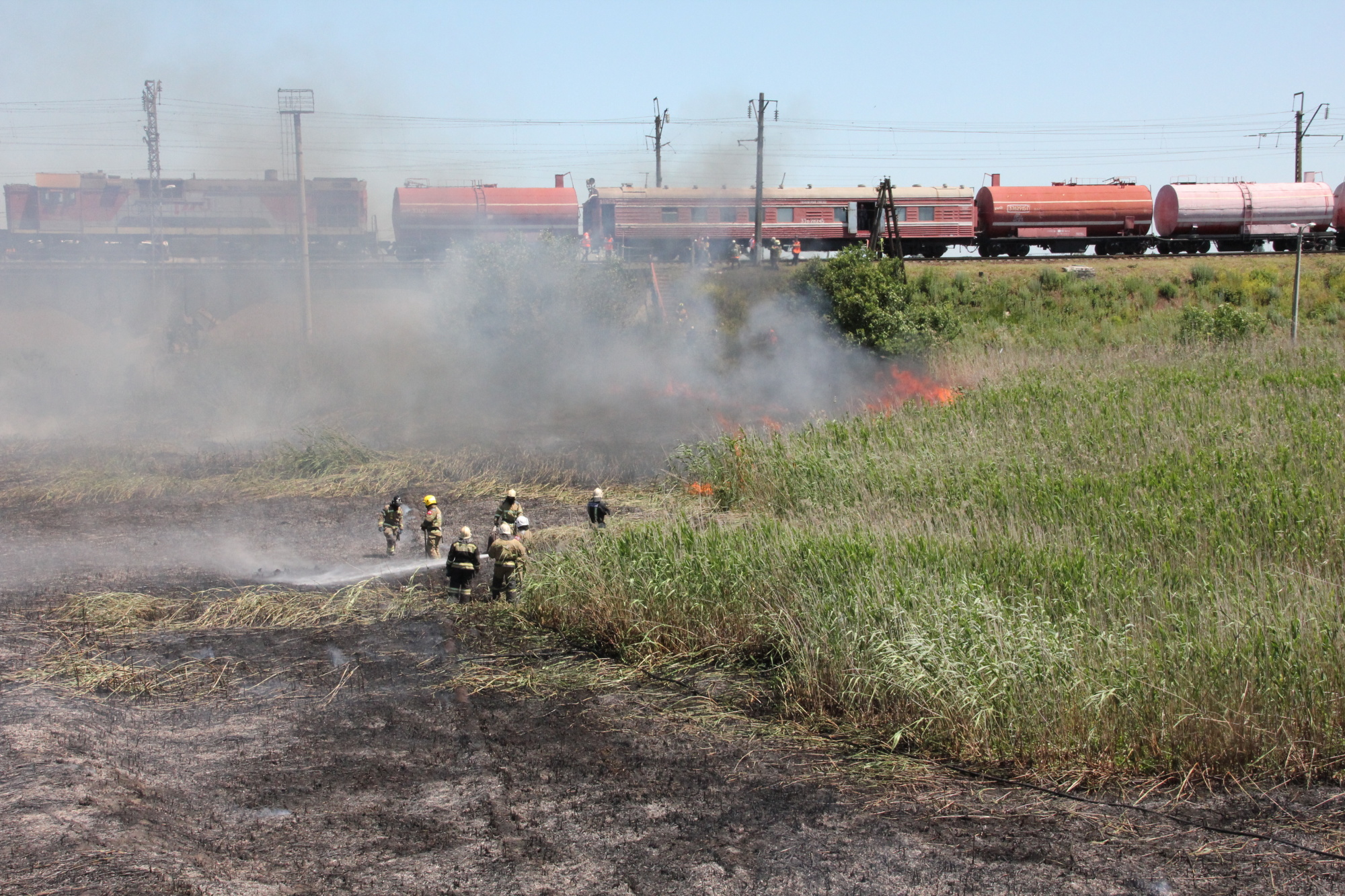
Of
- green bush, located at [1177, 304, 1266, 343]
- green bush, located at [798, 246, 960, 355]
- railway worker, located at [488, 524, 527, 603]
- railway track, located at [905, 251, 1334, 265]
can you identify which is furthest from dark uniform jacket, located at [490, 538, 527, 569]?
railway track, located at [905, 251, 1334, 265]

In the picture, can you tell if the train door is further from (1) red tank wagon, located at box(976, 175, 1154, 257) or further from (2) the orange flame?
(2) the orange flame

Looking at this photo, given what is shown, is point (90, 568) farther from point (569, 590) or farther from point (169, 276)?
point (169, 276)

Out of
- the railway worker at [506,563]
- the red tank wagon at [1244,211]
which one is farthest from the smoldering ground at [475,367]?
the red tank wagon at [1244,211]

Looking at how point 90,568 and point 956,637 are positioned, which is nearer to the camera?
point 956,637

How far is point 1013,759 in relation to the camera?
5.70m

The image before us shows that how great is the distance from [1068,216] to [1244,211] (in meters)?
5.21

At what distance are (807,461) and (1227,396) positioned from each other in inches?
239

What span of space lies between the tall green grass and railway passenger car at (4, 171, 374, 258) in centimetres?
2649

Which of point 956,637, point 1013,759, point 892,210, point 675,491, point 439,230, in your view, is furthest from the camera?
point 439,230

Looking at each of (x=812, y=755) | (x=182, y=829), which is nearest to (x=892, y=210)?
(x=812, y=755)

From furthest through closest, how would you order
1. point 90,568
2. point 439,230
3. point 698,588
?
1. point 439,230
2. point 90,568
3. point 698,588

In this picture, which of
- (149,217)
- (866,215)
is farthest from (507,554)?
(149,217)

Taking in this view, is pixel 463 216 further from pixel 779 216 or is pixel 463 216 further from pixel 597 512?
pixel 597 512

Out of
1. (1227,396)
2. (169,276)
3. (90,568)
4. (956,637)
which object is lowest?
(90,568)
